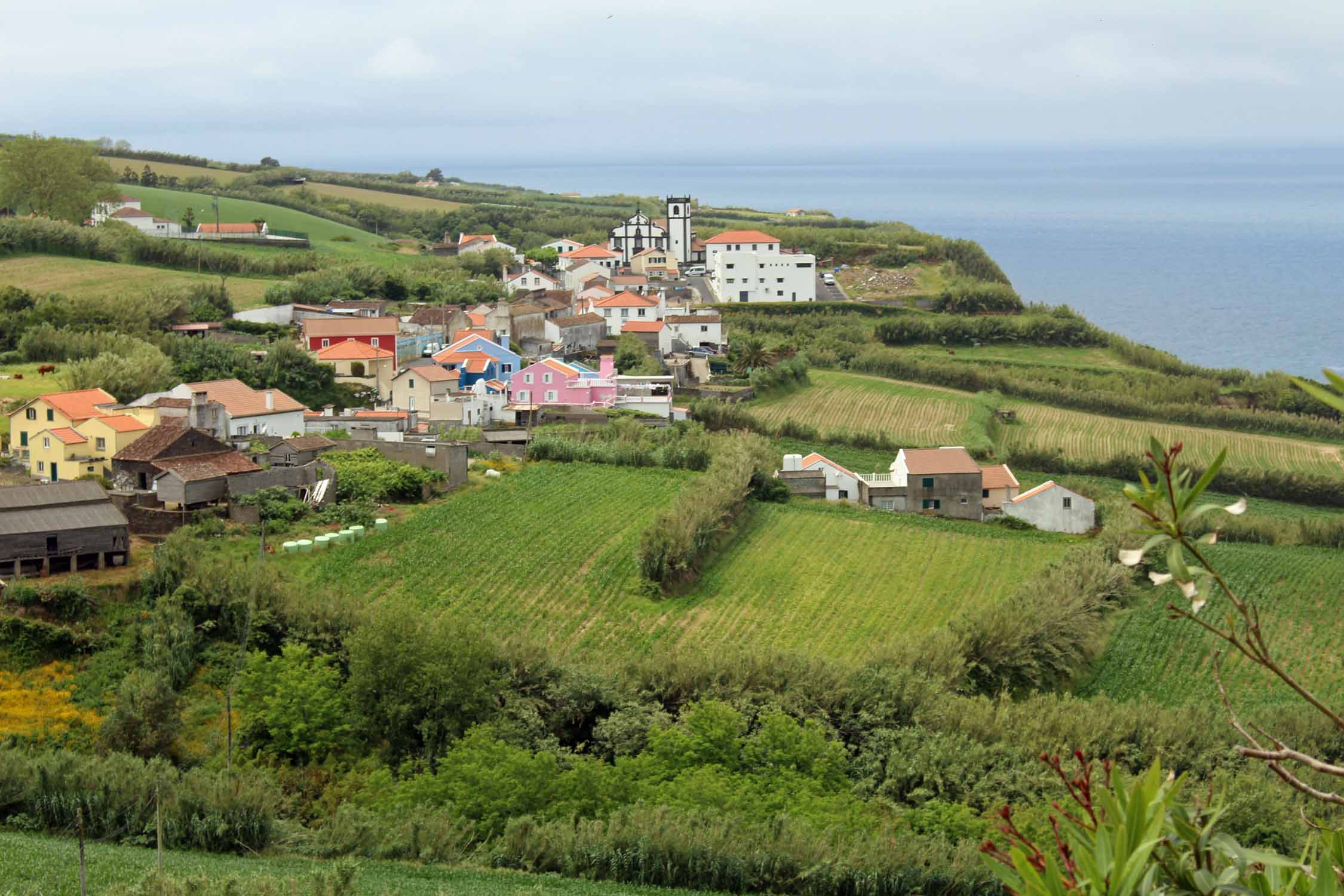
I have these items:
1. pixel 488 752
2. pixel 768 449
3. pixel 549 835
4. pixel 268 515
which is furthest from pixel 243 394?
pixel 549 835

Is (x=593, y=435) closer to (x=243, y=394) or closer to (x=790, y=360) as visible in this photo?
(x=243, y=394)

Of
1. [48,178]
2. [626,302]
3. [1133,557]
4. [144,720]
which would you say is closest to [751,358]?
[626,302]

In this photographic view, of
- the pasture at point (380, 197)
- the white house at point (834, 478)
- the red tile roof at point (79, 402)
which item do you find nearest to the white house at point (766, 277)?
Result: the white house at point (834, 478)

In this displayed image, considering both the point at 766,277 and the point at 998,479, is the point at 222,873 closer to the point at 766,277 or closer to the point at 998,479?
the point at 998,479

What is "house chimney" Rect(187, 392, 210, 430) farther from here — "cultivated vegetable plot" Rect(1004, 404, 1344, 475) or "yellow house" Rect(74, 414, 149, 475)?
"cultivated vegetable plot" Rect(1004, 404, 1344, 475)

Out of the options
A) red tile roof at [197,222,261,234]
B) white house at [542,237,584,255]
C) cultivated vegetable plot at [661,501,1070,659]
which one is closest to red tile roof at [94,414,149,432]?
cultivated vegetable plot at [661,501,1070,659]

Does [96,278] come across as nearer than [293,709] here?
No

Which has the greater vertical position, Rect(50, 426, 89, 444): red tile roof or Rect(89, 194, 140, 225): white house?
Rect(89, 194, 140, 225): white house
